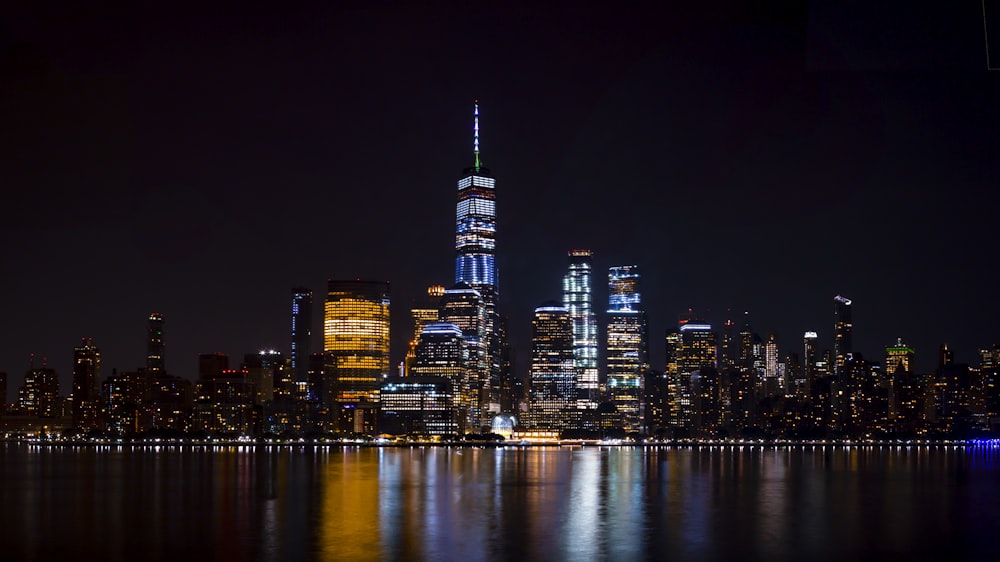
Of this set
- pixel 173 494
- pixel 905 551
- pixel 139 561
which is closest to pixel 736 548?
pixel 905 551

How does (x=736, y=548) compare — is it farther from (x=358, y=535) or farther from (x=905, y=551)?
(x=358, y=535)

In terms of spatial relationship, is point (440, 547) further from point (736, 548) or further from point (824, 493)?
point (824, 493)

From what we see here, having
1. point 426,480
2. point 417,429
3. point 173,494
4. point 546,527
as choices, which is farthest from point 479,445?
point 546,527

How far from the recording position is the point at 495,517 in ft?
138

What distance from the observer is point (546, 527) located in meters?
38.1

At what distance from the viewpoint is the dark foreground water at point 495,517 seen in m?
32.6

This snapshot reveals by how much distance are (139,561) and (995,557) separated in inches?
937

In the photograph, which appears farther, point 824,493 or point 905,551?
point 824,493

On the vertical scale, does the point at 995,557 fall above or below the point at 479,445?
above

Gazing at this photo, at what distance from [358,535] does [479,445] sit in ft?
504

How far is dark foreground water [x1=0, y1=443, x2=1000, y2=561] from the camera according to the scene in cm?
3256

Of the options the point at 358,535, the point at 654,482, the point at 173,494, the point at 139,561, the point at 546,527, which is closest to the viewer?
the point at 139,561

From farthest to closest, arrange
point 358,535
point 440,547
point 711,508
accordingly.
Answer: point 711,508 → point 358,535 → point 440,547

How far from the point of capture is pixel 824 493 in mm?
57000
